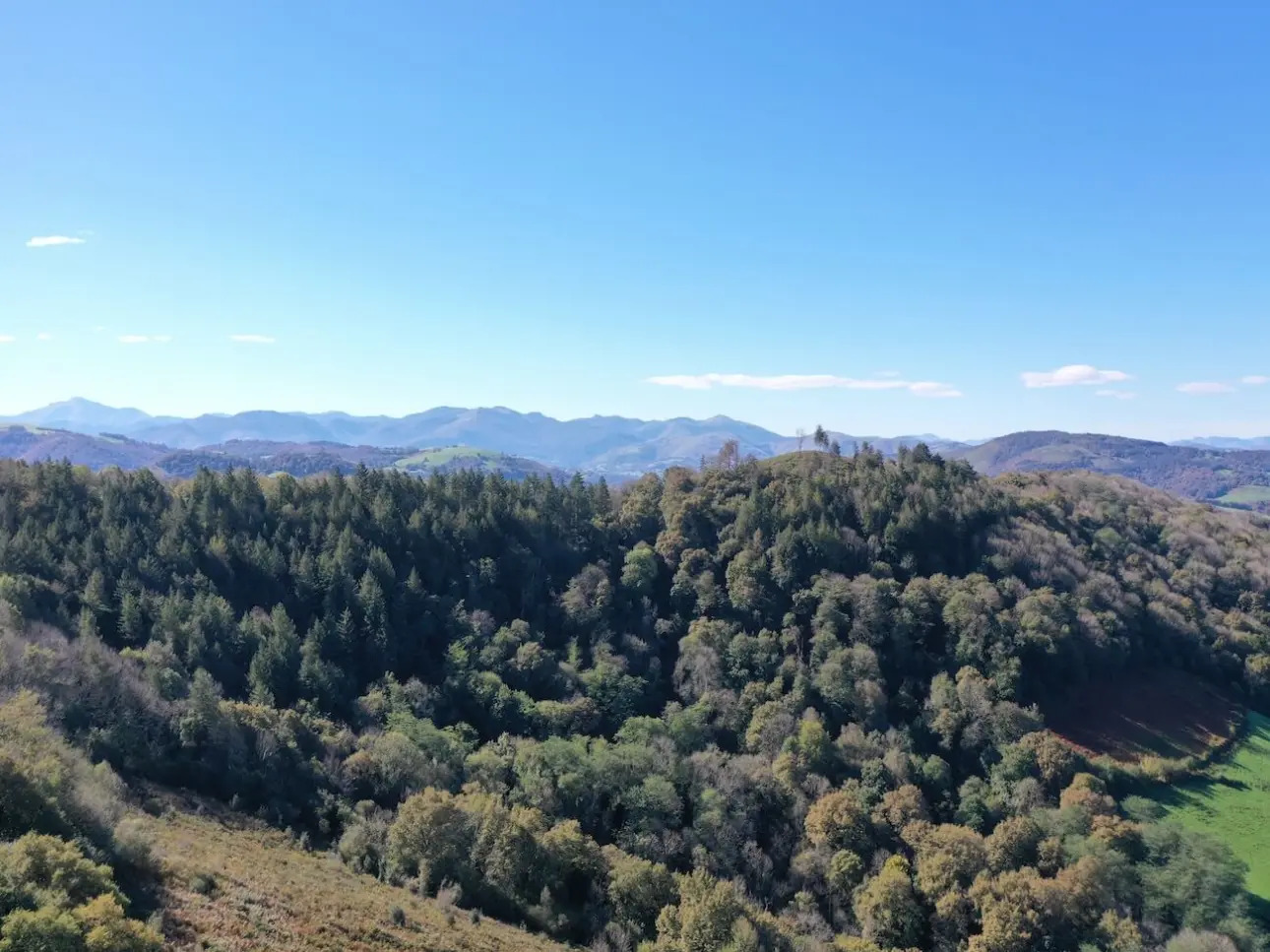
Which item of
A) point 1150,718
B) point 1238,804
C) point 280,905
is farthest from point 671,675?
point 280,905

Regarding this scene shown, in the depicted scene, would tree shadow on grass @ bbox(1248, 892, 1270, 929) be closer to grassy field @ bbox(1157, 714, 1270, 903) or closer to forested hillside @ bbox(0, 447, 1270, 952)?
grassy field @ bbox(1157, 714, 1270, 903)

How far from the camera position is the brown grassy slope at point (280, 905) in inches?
1171

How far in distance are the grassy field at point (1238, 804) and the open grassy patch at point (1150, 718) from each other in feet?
8.66

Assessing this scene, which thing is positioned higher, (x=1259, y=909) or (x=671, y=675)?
(x=671, y=675)

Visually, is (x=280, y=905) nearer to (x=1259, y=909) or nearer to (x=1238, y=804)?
(x=1259, y=909)

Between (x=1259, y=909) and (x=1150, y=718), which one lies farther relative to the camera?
(x=1150, y=718)

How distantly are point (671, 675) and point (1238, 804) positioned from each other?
52498 millimetres

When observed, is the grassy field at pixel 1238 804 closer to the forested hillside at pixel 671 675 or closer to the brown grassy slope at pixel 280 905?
the forested hillside at pixel 671 675

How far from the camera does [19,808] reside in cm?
2994

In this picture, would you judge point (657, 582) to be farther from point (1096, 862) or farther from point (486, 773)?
point (1096, 862)

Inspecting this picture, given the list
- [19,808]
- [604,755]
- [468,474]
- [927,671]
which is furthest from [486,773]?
[468,474]

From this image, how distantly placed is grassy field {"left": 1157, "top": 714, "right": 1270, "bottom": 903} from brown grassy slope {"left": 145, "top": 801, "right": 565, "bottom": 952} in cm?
5378

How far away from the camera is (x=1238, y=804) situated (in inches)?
2527

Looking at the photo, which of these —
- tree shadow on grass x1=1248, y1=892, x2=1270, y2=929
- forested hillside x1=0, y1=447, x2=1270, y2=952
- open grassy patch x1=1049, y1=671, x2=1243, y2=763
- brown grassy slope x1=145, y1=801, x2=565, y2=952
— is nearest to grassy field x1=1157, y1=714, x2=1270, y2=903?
tree shadow on grass x1=1248, y1=892, x2=1270, y2=929
